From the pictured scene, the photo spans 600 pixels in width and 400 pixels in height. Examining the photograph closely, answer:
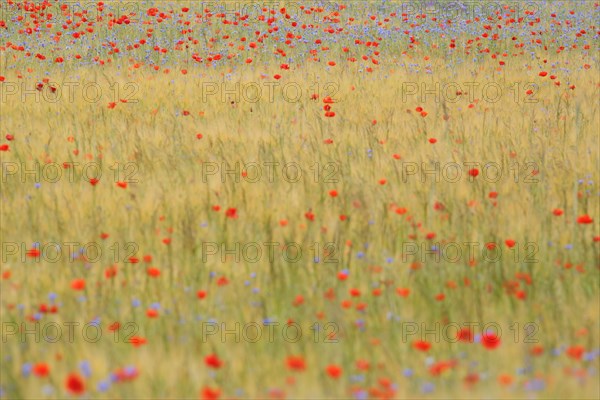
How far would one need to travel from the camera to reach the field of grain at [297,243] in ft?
7.30

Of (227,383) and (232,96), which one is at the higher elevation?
(232,96)

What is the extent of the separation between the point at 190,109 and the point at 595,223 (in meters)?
3.86

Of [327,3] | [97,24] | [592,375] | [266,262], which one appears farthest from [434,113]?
[327,3]

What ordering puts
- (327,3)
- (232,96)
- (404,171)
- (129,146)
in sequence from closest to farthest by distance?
(404,171)
(129,146)
(232,96)
(327,3)

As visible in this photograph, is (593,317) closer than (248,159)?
Yes

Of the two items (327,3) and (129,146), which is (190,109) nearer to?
(129,146)

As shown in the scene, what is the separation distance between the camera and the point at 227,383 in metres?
2.18

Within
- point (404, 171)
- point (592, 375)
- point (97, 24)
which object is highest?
point (97, 24)

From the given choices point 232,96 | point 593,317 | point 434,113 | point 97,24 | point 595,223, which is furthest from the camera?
point 97,24

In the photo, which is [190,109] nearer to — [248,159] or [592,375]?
[248,159]

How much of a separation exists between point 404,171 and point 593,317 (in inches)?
70.5

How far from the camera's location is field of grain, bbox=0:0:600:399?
87.7 inches

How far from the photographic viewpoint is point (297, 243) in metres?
3.21

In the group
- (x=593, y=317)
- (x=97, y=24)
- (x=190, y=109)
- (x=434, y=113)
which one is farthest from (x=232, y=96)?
(x=97, y=24)
